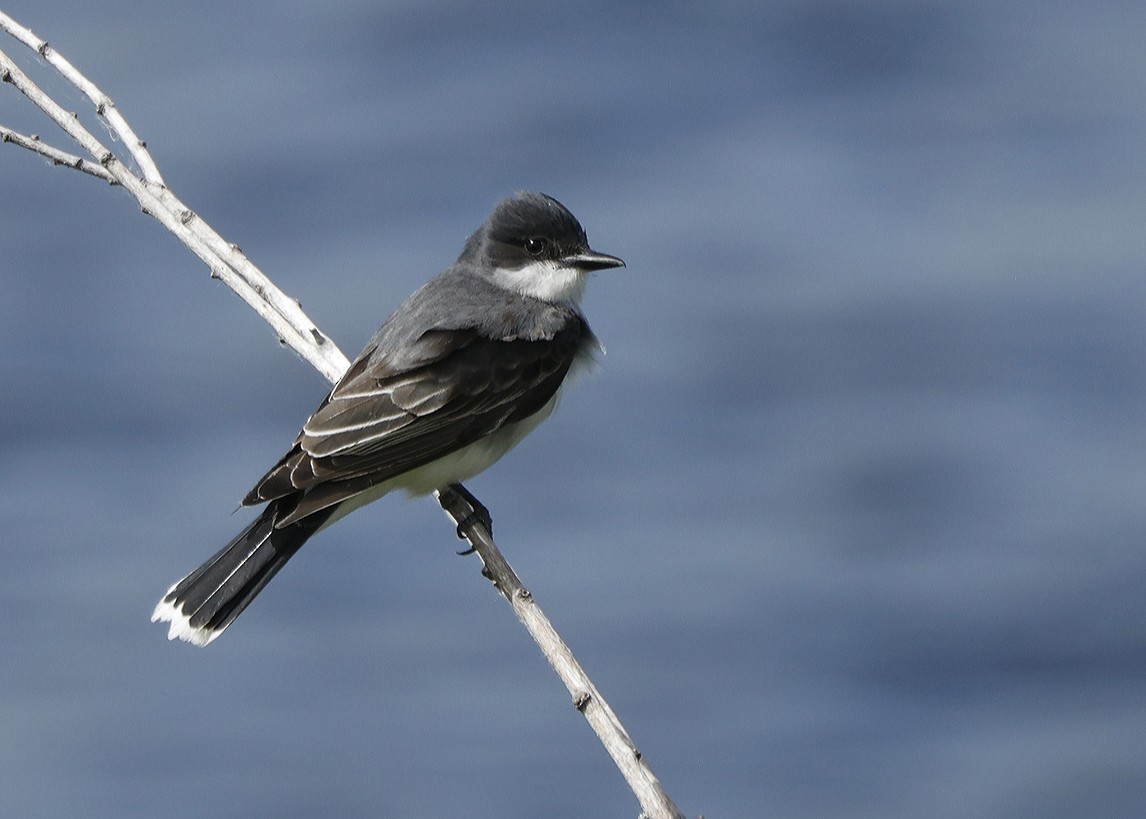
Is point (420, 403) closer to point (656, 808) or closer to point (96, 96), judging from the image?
point (96, 96)

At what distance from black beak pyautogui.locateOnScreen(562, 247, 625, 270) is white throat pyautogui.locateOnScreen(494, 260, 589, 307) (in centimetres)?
3

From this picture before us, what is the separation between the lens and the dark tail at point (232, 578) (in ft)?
18.1

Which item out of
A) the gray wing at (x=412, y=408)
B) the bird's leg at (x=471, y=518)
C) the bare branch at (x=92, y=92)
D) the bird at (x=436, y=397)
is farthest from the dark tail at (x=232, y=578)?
the bare branch at (x=92, y=92)

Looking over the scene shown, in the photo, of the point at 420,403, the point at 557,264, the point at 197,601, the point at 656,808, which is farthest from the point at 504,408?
the point at 656,808

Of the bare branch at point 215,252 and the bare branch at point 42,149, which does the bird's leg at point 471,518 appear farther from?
the bare branch at point 42,149

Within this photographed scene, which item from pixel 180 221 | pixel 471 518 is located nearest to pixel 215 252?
pixel 180 221

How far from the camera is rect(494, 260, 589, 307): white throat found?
6.27m

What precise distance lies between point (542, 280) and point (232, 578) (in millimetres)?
1666

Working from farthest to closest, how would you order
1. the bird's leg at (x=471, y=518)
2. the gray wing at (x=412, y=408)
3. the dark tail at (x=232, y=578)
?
the bird's leg at (x=471, y=518)
the dark tail at (x=232, y=578)
the gray wing at (x=412, y=408)

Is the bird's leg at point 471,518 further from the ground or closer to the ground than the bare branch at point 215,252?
closer to the ground

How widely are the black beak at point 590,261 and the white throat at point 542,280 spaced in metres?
0.03

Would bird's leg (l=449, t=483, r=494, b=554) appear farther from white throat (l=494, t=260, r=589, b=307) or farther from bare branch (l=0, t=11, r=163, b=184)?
bare branch (l=0, t=11, r=163, b=184)

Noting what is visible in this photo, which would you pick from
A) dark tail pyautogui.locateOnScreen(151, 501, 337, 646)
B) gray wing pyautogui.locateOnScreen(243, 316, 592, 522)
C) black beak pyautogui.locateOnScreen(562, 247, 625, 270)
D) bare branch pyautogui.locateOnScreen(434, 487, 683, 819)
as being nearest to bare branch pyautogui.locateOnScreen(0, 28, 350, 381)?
gray wing pyautogui.locateOnScreen(243, 316, 592, 522)

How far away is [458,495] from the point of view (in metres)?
5.96
